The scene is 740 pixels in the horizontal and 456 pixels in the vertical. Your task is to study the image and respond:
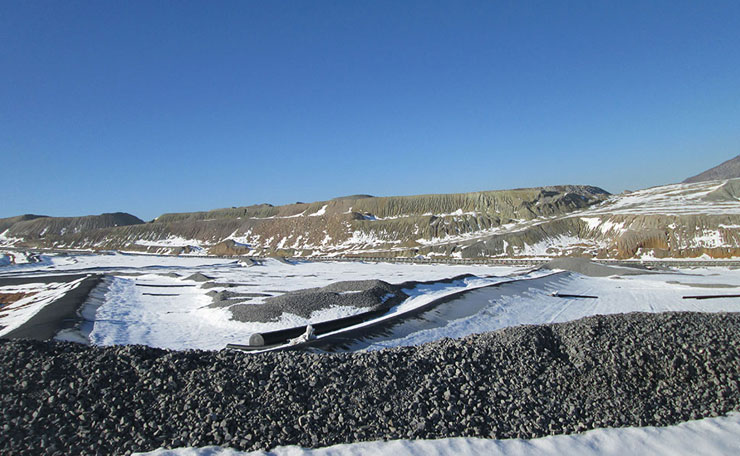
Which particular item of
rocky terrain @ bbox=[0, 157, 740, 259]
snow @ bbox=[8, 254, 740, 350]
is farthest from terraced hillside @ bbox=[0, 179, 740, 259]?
snow @ bbox=[8, 254, 740, 350]

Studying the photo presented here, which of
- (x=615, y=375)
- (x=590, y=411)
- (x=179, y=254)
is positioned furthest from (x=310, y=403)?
(x=179, y=254)

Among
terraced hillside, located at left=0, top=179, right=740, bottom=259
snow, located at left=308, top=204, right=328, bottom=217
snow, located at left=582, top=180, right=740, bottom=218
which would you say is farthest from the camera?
snow, located at left=308, top=204, right=328, bottom=217

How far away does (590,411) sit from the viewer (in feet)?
25.7

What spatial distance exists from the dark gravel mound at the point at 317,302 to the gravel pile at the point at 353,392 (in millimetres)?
11347

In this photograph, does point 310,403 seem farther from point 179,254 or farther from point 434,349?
point 179,254

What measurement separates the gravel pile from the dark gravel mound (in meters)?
11.3

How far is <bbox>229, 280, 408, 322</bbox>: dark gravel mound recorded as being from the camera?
2056 cm

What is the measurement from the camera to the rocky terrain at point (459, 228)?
53750mm

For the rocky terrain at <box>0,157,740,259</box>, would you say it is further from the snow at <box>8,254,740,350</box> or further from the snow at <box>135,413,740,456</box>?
the snow at <box>135,413,740,456</box>

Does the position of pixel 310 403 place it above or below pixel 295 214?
below

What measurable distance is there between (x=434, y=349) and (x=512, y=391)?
1902 millimetres

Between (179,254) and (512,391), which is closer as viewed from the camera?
(512,391)

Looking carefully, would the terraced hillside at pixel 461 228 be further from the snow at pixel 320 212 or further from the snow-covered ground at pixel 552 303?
the snow-covered ground at pixel 552 303

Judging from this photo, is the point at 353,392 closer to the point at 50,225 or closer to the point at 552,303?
the point at 552,303
